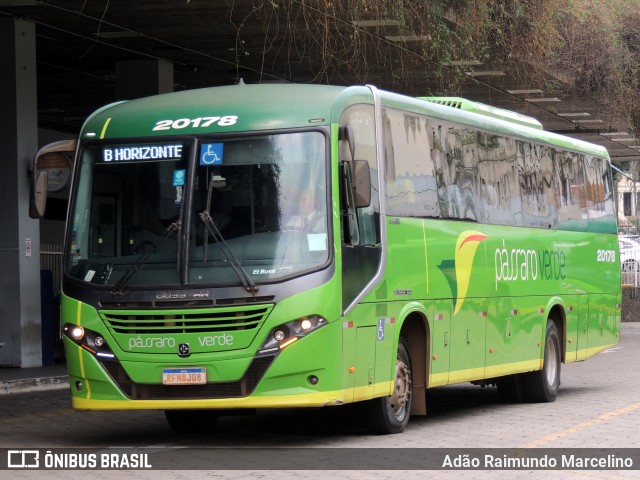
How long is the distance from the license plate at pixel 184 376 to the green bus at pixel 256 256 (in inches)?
0.6

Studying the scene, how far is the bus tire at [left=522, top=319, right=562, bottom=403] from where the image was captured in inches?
675

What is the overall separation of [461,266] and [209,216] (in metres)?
3.76

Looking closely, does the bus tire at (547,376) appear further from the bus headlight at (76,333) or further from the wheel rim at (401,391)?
the bus headlight at (76,333)

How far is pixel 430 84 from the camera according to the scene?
2716 cm

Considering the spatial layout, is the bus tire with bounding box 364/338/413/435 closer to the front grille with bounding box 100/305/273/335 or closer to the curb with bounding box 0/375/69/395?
the front grille with bounding box 100/305/273/335

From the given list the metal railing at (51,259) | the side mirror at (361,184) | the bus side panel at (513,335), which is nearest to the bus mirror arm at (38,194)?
the side mirror at (361,184)

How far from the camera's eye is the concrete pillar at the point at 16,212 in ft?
71.6

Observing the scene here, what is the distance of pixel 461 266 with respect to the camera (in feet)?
48.2

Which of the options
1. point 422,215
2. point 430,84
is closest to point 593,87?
point 430,84

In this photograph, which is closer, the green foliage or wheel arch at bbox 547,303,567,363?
A: wheel arch at bbox 547,303,567,363

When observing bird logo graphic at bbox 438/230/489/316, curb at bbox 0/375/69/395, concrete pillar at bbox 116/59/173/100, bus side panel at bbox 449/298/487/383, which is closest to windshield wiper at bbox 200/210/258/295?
bird logo graphic at bbox 438/230/489/316

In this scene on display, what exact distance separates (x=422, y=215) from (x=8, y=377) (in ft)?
28.0

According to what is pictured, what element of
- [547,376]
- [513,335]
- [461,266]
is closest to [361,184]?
[461,266]

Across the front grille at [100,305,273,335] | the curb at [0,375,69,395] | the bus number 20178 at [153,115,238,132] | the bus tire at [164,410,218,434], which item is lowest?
the curb at [0,375,69,395]
